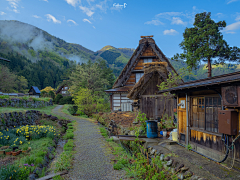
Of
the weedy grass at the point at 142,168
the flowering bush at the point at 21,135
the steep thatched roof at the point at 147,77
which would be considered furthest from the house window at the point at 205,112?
the flowering bush at the point at 21,135

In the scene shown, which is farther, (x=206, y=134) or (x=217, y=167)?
(x=206, y=134)

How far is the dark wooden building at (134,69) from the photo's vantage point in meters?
19.1

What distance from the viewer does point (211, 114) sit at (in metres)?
5.88

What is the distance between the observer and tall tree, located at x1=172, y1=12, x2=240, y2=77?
19781mm

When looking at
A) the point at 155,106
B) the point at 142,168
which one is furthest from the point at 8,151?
the point at 155,106

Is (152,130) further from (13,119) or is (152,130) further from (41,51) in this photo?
(41,51)

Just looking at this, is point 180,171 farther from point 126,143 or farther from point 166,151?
point 126,143

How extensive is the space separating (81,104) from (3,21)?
230 metres

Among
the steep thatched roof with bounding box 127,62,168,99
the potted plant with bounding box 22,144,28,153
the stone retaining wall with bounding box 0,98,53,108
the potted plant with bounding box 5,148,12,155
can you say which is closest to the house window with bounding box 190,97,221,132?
the steep thatched roof with bounding box 127,62,168,99

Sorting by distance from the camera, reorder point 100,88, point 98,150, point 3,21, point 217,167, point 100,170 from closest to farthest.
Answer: point 217,167
point 100,170
point 98,150
point 100,88
point 3,21

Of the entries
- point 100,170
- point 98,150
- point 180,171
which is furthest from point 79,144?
point 180,171

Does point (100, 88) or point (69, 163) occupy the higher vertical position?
point (100, 88)

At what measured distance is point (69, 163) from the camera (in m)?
5.63

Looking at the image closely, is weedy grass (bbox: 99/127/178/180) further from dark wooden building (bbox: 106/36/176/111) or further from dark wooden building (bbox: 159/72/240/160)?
dark wooden building (bbox: 106/36/176/111)
